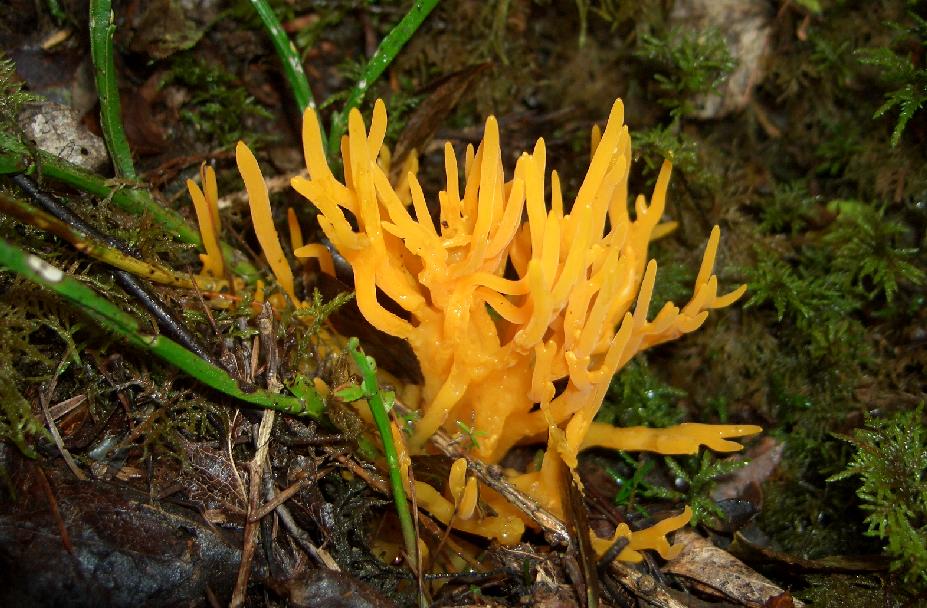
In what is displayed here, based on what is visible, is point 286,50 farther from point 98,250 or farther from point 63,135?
point 98,250

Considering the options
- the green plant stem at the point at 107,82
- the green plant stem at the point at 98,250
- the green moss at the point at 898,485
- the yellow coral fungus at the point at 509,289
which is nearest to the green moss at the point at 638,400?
the yellow coral fungus at the point at 509,289

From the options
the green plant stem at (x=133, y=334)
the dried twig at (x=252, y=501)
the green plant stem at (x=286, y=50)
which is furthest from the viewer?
the green plant stem at (x=286, y=50)

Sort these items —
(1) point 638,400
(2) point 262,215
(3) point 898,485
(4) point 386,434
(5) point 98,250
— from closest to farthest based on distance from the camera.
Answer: (4) point 386,434, (5) point 98,250, (2) point 262,215, (3) point 898,485, (1) point 638,400

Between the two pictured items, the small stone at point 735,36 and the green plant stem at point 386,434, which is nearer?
the green plant stem at point 386,434

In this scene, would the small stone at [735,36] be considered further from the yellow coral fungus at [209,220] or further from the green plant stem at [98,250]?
the green plant stem at [98,250]

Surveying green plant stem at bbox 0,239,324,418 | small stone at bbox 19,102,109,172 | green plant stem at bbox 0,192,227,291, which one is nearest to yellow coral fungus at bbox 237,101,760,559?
green plant stem at bbox 0,239,324,418

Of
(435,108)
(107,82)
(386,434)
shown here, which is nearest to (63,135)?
(107,82)

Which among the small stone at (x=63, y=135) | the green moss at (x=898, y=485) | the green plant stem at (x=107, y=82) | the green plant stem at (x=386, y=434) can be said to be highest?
the green plant stem at (x=107, y=82)

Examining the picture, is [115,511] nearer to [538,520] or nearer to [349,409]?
[349,409]
